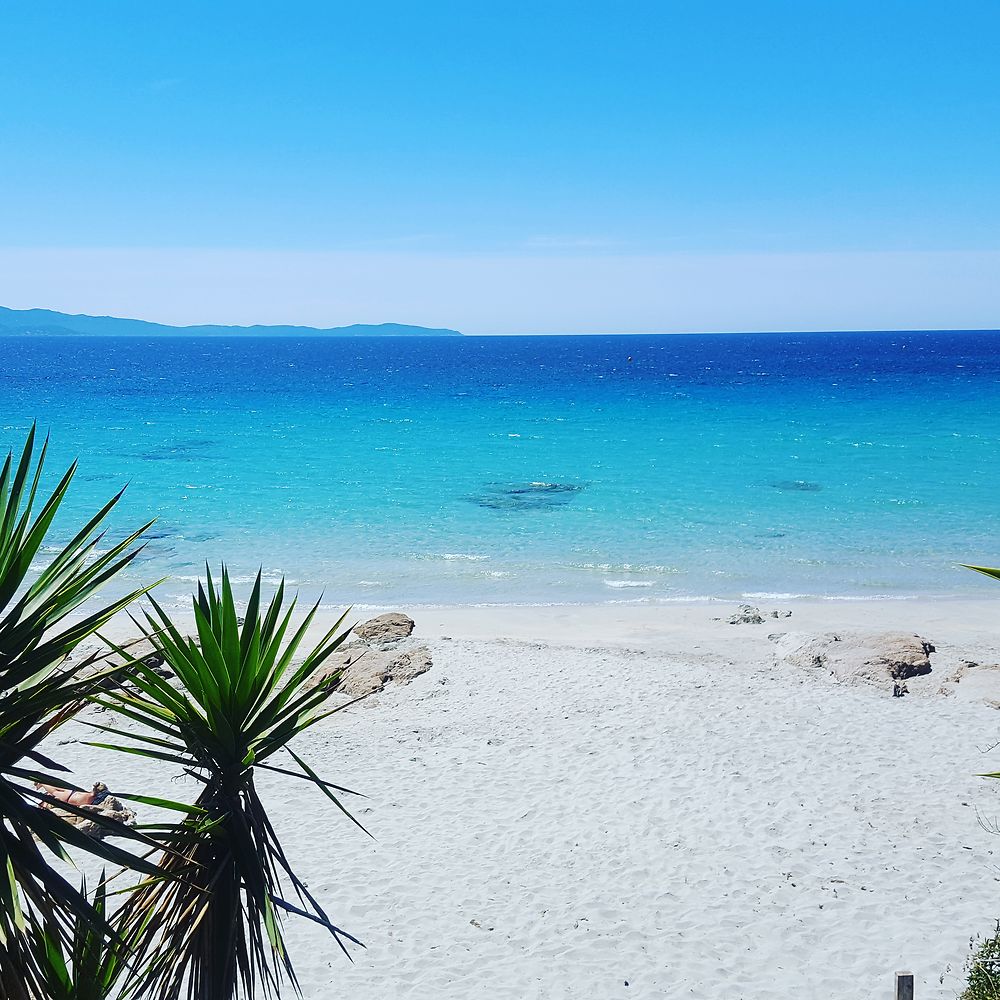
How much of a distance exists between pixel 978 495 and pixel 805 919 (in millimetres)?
26364

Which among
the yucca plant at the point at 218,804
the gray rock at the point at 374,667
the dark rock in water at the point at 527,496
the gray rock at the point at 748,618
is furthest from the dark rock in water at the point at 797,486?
the yucca plant at the point at 218,804

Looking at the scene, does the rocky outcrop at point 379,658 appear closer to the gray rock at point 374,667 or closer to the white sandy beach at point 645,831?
the gray rock at point 374,667

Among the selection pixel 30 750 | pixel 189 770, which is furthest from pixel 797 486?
pixel 30 750

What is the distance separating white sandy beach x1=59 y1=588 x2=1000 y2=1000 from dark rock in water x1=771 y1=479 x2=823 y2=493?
58.6ft

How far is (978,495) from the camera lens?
29.8 m

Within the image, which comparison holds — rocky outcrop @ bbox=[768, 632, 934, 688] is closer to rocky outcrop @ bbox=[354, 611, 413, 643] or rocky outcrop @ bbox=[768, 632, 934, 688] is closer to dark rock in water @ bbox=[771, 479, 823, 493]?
rocky outcrop @ bbox=[354, 611, 413, 643]

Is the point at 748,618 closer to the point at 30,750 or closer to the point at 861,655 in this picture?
the point at 861,655

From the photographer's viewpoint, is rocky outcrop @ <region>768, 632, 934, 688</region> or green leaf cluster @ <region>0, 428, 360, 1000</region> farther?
rocky outcrop @ <region>768, 632, 934, 688</region>

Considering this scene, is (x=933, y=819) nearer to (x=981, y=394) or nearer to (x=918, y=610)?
(x=918, y=610)

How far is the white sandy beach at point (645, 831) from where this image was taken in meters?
6.95

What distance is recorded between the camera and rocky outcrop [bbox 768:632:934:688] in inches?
529

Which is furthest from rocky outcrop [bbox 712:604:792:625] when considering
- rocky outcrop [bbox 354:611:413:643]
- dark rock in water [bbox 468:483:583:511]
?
dark rock in water [bbox 468:483:583:511]

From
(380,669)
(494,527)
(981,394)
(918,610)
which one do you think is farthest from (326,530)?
(981,394)

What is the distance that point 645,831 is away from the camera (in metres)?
8.91
